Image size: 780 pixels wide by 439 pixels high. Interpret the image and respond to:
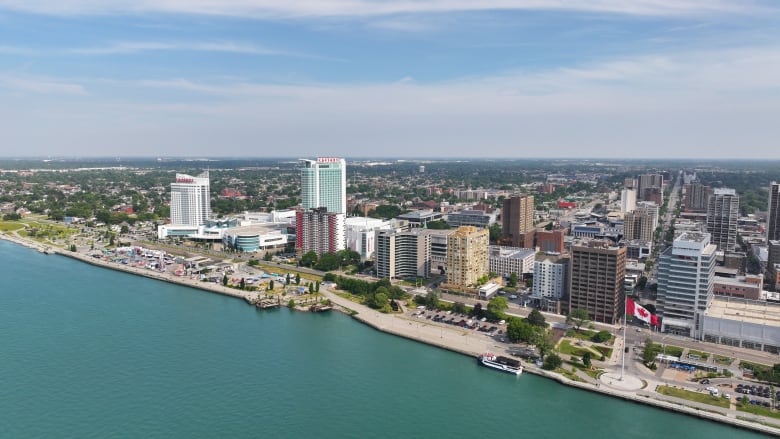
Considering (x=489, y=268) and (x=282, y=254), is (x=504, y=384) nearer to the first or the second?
(x=489, y=268)

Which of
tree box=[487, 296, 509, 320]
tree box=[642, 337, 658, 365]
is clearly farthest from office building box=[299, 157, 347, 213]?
tree box=[642, 337, 658, 365]

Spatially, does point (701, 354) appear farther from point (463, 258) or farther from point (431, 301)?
point (463, 258)

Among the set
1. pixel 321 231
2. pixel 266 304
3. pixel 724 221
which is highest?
pixel 724 221

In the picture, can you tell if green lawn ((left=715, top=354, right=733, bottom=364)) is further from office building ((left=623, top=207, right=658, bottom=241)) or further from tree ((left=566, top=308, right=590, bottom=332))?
office building ((left=623, top=207, right=658, bottom=241))

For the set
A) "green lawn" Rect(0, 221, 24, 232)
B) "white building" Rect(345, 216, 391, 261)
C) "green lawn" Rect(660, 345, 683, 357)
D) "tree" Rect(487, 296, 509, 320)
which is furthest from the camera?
"green lawn" Rect(0, 221, 24, 232)

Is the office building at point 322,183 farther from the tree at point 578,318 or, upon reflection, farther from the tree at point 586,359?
Result: the tree at point 586,359

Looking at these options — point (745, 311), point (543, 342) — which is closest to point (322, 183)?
point (543, 342)
